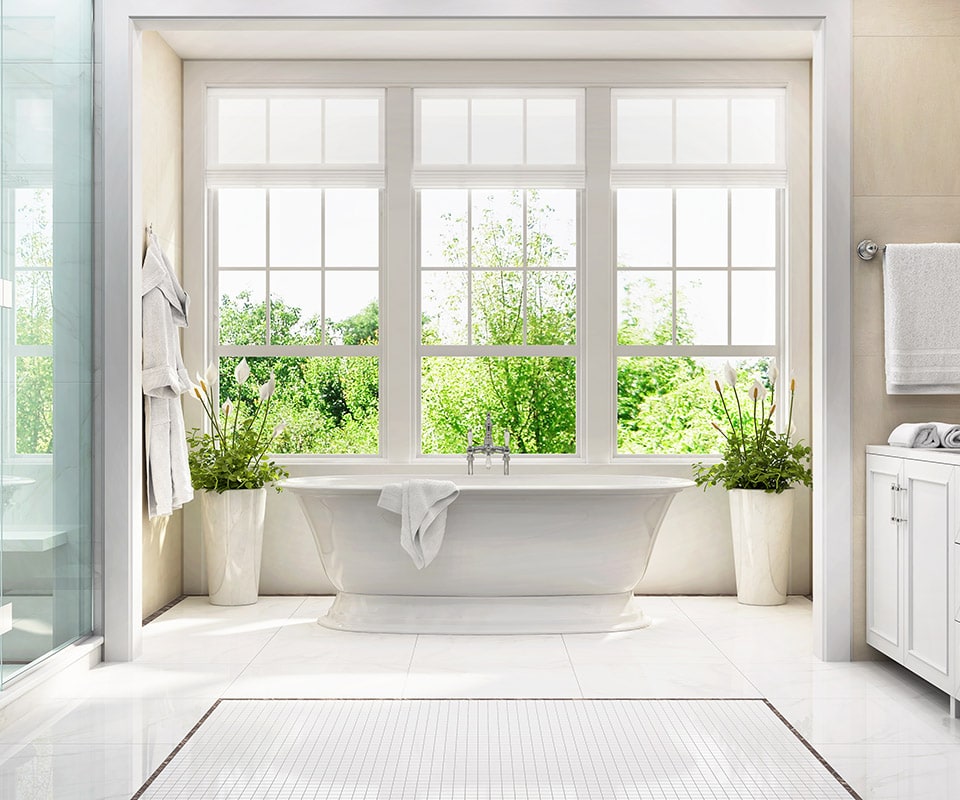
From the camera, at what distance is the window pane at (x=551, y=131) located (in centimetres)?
503

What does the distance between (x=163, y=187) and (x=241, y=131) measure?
23.9 inches

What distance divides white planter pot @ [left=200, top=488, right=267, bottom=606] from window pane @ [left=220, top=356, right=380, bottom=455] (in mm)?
555

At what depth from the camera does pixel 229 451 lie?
468 centimetres

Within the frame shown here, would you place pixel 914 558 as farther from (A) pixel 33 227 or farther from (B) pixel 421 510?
(A) pixel 33 227

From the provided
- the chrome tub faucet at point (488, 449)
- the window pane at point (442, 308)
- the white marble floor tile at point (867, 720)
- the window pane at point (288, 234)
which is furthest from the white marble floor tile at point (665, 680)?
→ the window pane at point (288, 234)

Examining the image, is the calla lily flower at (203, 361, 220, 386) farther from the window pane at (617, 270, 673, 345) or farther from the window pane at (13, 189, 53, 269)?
the window pane at (617, 270, 673, 345)

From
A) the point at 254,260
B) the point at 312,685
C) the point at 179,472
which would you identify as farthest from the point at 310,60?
the point at 312,685

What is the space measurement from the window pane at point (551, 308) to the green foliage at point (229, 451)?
1.46 m

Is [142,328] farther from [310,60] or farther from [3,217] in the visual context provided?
[310,60]

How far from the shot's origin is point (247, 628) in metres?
4.24

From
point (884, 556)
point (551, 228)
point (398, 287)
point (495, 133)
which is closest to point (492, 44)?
point (495, 133)

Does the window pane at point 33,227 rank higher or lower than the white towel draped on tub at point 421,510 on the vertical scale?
higher

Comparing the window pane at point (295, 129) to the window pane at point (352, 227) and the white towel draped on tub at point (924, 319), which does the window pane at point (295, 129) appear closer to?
the window pane at point (352, 227)

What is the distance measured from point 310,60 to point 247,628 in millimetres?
2932
